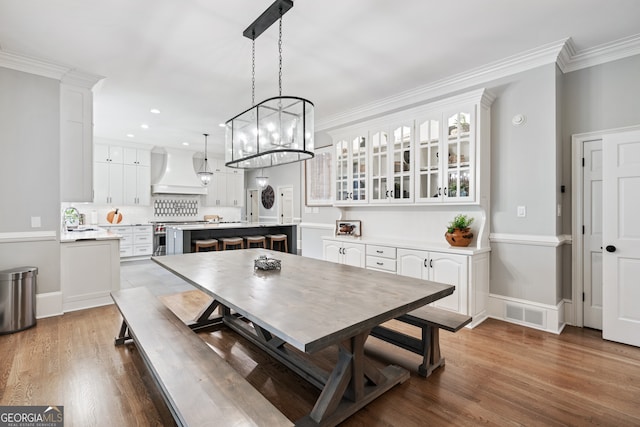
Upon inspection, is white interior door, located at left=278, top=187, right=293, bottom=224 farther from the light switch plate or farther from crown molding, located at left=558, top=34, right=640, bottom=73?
crown molding, located at left=558, top=34, right=640, bottom=73

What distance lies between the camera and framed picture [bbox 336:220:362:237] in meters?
4.94

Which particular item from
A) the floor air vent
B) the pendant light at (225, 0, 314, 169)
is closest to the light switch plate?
the pendant light at (225, 0, 314, 169)

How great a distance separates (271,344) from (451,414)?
1.42 m

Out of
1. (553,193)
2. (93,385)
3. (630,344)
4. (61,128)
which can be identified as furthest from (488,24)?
(61,128)

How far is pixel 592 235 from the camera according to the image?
3193 mm

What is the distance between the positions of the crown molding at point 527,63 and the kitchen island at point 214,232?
3.56 meters

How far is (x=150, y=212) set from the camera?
8188mm

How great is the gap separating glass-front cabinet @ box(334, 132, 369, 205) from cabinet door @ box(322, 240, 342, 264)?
2.22 feet

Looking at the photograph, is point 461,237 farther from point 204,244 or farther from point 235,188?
point 235,188

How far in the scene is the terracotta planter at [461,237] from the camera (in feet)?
11.6

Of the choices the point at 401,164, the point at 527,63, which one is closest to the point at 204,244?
the point at 401,164

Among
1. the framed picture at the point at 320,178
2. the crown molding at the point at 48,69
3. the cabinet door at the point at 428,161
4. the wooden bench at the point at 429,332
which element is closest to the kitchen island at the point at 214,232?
the framed picture at the point at 320,178

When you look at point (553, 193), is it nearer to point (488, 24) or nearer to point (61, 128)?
point (488, 24)

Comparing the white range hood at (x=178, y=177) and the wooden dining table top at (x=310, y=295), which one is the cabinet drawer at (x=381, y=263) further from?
the white range hood at (x=178, y=177)
